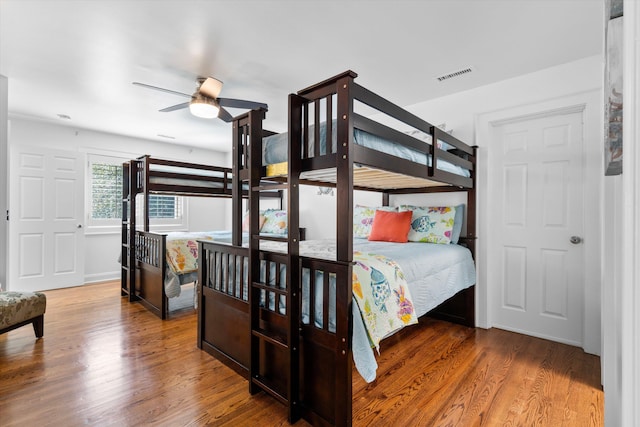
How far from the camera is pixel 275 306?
5.99 ft

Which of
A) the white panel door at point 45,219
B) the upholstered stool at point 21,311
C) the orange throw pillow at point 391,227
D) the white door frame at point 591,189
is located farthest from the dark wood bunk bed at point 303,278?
the white panel door at point 45,219

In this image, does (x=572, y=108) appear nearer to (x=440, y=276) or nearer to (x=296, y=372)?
(x=440, y=276)

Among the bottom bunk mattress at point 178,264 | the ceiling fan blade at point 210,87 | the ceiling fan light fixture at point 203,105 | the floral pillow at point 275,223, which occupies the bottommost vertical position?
the bottom bunk mattress at point 178,264

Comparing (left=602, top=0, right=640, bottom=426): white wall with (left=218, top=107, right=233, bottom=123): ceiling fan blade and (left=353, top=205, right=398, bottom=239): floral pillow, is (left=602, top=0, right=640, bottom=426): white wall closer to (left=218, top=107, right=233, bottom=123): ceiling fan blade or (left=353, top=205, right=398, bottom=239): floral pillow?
(left=353, top=205, right=398, bottom=239): floral pillow

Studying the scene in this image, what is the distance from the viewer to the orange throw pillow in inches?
123

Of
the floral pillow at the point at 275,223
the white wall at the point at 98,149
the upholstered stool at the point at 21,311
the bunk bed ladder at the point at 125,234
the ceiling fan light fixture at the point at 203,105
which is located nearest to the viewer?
the upholstered stool at the point at 21,311

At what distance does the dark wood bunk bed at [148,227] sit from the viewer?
3.36 meters

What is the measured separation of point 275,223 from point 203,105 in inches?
81.5

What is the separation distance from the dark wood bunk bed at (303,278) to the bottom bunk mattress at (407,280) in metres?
0.02

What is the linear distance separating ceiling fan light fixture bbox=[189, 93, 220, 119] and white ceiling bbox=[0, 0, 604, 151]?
0.66ft

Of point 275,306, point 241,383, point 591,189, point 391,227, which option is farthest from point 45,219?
point 591,189

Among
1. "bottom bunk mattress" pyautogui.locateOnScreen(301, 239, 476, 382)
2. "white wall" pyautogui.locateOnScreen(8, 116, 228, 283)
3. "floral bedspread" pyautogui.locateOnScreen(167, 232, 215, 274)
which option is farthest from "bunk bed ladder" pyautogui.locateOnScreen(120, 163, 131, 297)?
"bottom bunk mattress" pyautogui.locateOnScreen(301, 239, 476, 382)

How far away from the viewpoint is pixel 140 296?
3773 millimetres
